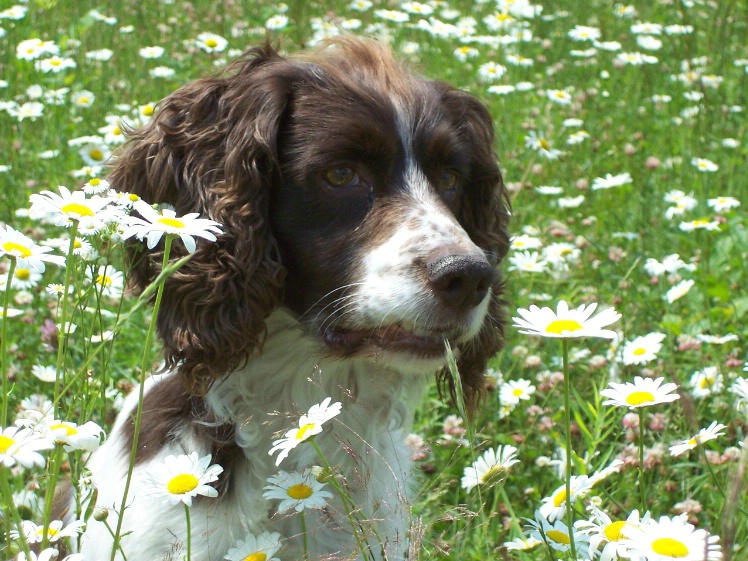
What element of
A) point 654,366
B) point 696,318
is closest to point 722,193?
point 696,318

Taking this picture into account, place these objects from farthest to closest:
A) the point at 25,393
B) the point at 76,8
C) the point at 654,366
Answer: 1. the point at 76,8
2. the point at 654,366
3. the point at 25,393

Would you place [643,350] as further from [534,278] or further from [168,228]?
[168,228]

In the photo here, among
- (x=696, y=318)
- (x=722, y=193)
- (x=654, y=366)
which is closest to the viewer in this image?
(x=654, y=366)

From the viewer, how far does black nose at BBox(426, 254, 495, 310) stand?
2.80m

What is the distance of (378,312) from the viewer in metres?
2.95

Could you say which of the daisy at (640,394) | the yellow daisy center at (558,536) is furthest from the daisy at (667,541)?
the yellow daisy center at (558,536)

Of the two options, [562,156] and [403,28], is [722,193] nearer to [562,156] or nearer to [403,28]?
[562,156]

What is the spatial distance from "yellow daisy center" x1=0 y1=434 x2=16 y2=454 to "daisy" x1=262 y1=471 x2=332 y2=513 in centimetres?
74

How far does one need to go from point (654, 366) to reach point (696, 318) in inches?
16.8

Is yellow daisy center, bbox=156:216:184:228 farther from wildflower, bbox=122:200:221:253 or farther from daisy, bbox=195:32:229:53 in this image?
daisy, bbox=195:32:229:53

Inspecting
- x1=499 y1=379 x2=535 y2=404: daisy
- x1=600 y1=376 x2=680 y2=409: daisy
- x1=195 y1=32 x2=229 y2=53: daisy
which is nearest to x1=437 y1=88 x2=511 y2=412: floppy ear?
x1=499 y1=379 x2=535 y2=404: daisy

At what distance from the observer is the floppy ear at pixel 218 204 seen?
3.09m

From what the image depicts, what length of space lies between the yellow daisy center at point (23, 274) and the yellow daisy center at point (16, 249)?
1826mm

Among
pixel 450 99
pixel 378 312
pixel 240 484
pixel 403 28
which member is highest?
pixel 450 99
